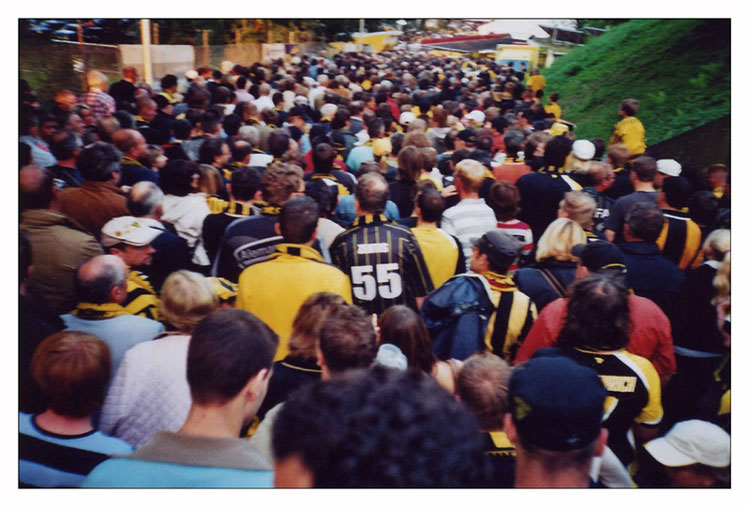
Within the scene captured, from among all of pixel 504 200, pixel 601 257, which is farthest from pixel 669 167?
pixel 601 257

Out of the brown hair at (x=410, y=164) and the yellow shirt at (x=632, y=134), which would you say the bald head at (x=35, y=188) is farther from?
the yellow shirt at (x=632, y=134)

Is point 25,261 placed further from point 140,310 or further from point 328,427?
point 328,427

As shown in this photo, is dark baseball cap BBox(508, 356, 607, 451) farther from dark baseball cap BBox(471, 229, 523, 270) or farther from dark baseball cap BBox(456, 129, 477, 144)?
dark baseball cap BBox(456, 129, 477, 144)

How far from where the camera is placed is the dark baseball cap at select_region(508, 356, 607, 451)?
1.55m

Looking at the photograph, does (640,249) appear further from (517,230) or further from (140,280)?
(140,280)

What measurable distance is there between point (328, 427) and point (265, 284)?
174cm

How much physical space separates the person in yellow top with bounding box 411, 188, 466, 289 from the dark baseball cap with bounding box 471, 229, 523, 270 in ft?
1.61

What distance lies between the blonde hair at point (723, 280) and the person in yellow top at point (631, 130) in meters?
2.86

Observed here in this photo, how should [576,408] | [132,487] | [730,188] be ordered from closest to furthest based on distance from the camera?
1. [576,408]
2. [132,487]
3. [730,188]

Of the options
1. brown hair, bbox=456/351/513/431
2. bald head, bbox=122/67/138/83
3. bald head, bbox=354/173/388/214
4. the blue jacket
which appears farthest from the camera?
bald head, bbox=122/67/138/83

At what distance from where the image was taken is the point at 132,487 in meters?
1.68

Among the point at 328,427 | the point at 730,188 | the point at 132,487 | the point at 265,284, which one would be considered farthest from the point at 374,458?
the point at 730,188

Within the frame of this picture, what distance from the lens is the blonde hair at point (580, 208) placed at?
3623mm

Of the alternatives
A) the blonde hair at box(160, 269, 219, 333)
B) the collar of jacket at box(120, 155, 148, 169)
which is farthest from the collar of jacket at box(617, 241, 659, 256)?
the collar of jacket at box(120, 155, 148, 169)
